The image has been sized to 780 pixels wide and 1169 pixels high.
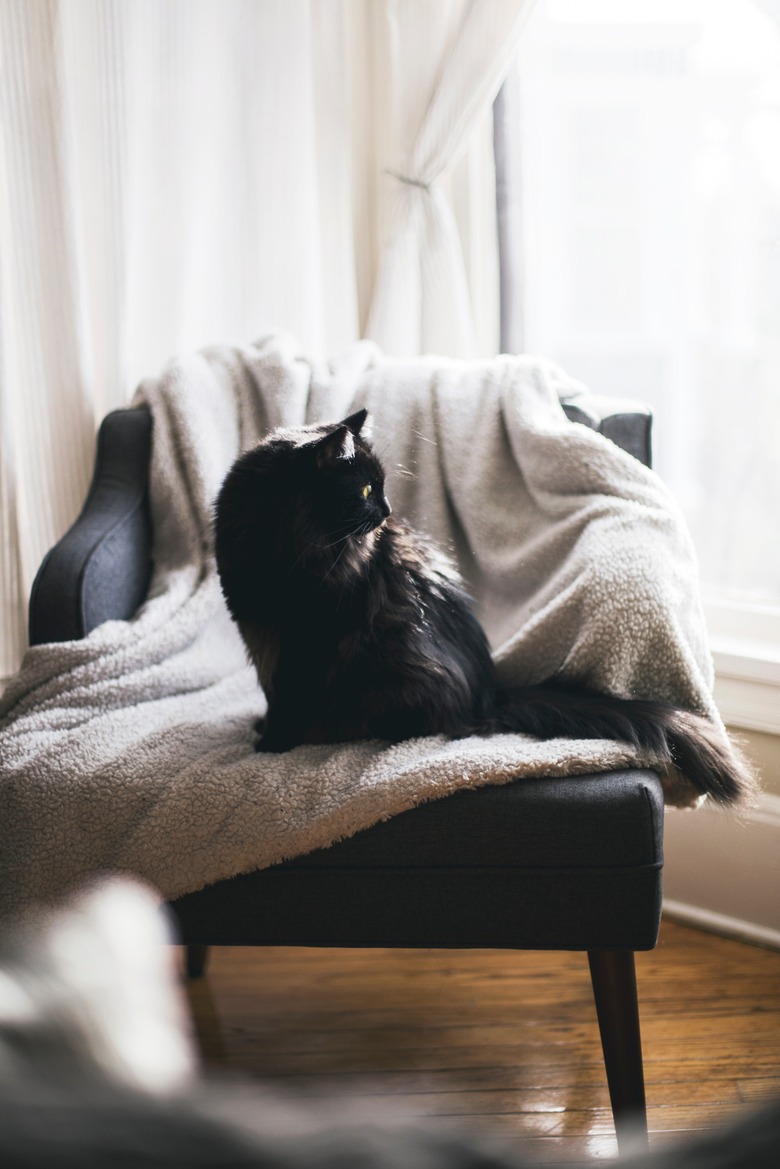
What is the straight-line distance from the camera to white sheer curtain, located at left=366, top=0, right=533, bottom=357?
87.3 inches

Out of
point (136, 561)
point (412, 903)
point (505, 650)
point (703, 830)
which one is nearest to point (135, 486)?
point (136, 561)

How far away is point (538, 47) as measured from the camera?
215 centimetres

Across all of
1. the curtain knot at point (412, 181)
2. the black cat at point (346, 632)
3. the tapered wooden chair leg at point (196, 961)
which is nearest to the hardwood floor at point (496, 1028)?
the tapered wooden chair leg at point (196, 961)

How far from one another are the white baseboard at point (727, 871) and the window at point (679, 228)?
0.45 metres

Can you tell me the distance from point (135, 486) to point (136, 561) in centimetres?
15

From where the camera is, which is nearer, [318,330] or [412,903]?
[412,903]

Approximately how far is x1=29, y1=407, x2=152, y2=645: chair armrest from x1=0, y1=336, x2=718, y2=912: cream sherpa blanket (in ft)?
0.13

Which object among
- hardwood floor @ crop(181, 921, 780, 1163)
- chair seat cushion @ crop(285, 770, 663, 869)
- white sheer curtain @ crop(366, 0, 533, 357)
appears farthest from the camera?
white sheer curtain @ crop(366, 0, 533, 357)

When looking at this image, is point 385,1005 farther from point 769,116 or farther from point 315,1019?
point 769,116

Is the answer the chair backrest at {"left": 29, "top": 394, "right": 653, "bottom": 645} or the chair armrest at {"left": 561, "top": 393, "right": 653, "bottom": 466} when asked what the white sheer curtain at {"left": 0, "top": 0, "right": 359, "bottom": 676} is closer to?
the chair backrest at {"left": 29, "top": 394, "right": 653, "bottom": 645}

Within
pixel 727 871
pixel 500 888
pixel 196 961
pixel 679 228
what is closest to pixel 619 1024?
pixel 500 888

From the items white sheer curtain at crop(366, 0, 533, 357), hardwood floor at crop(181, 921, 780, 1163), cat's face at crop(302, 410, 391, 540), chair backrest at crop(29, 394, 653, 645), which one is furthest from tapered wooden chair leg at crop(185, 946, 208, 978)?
white sheer curtain at crop(366, 0, 533, 357)

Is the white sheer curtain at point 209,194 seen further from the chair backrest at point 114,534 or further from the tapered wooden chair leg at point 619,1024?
the tapered wooden chair leg at point 619,1024

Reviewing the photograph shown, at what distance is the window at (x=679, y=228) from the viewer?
6.28 ft
